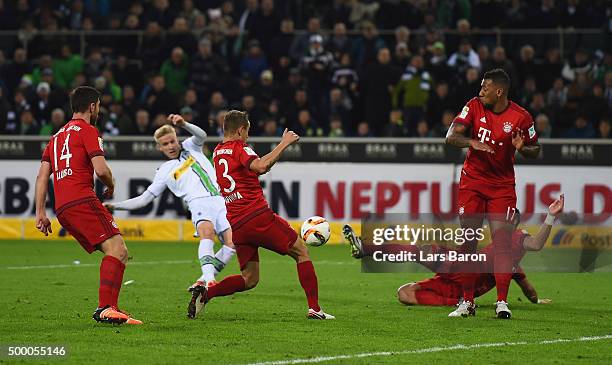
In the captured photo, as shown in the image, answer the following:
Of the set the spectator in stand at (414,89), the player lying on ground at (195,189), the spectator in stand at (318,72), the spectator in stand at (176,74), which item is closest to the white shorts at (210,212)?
the player lying on ground at (195,189)

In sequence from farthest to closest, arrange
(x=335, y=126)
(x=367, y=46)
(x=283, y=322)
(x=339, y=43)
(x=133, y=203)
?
(x=339, y=43)
(x=367, y=46)
(x=335, y=126)
(x=133, y=203)
(x=283, y=322)

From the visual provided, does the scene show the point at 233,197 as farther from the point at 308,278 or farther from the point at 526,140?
the point at 526,140

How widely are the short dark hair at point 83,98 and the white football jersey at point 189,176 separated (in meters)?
3.39

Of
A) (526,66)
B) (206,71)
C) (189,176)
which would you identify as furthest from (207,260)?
(526,66)

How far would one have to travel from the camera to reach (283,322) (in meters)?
10.9

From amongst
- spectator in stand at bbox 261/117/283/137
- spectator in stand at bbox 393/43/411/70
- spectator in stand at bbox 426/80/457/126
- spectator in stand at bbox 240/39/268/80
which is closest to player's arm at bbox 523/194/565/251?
spectator in stand at bbox 426/80/457/126

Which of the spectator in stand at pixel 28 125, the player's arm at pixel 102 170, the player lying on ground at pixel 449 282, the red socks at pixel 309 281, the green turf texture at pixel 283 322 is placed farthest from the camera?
the spectator in stand at pixel 28 125

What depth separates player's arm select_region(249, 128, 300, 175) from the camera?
33.6 feet

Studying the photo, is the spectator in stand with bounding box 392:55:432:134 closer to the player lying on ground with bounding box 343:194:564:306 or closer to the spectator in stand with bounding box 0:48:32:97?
the spectator in stand with bounding box 0:48:32:97

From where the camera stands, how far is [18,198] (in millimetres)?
21359

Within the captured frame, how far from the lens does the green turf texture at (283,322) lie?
29.1 feet

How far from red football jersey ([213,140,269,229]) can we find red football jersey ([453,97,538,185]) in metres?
2.03

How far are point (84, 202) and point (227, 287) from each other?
154 centimetres

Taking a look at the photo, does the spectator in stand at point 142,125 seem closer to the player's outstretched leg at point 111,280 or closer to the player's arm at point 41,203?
the player's arm at point 41,203
